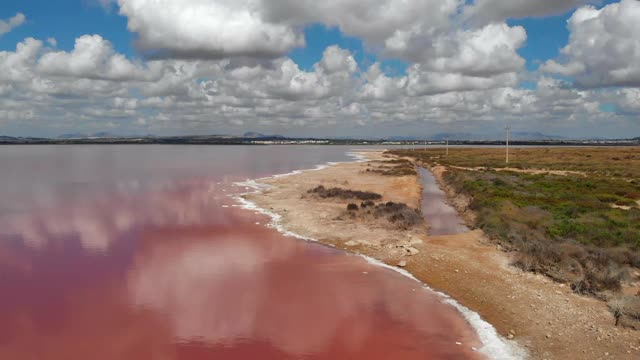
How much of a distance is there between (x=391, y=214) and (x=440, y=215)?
8.42 metres

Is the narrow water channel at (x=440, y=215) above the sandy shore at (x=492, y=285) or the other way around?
the other way around

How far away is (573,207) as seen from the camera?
37688 millimetres

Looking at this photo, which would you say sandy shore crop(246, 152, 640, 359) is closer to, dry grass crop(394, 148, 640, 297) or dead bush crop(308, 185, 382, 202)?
dry grass crop(394, 148, 640, 297)

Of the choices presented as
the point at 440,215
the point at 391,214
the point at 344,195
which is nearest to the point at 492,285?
the point at 391,214

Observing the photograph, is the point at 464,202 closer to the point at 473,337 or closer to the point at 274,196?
the point at 274,196

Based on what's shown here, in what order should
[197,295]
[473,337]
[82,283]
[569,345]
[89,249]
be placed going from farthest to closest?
[89,249], [82,283], [197,295], [473,337], [569,345]

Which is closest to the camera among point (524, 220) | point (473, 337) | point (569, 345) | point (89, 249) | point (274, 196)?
point (569, 345)

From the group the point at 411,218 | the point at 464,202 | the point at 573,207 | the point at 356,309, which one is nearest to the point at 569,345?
the point at 356,309

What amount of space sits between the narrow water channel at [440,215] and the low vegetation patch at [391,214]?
5.27 feet

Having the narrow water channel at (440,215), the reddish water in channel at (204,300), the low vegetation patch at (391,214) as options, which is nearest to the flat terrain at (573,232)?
the narrow water channel at (440,215)

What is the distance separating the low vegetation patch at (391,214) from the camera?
34.2 metres

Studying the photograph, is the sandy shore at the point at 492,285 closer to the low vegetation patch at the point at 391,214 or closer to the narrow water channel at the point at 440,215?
the low vegetation patch at the point at 391,214

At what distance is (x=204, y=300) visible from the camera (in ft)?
68.5

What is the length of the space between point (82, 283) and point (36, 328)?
536 cm
